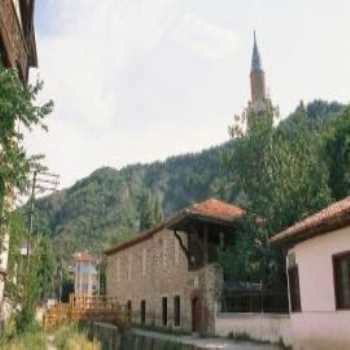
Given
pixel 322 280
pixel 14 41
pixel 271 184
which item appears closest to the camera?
pixel 14 41

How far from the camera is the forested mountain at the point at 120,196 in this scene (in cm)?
10981

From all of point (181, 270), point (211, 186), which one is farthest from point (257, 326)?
point (211, 186)

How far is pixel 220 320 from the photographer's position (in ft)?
71.7

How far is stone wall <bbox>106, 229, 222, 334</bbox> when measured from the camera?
75.6ft

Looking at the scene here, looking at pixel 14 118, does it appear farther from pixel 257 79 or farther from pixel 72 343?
pixel 257 79

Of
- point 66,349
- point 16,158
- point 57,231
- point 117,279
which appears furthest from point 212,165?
point 16,158

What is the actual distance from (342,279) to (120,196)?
11704 cm

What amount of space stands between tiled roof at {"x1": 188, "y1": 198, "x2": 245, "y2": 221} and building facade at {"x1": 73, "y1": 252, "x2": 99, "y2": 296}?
65923 millimetres

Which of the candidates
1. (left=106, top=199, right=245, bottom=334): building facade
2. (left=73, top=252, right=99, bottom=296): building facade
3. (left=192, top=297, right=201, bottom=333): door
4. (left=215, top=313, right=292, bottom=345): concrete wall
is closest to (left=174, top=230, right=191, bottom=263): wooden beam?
(left=106, top=199, right=245, bottom=334): building facade

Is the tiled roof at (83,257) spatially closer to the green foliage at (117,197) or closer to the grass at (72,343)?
the green foliage at (117,197)

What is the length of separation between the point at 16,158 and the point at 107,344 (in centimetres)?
1443

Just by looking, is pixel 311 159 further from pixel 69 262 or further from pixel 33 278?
pixel 69 262

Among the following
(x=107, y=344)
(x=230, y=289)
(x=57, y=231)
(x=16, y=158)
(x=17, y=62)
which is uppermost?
(x=57, y=231)

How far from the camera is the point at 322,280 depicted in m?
12.6
